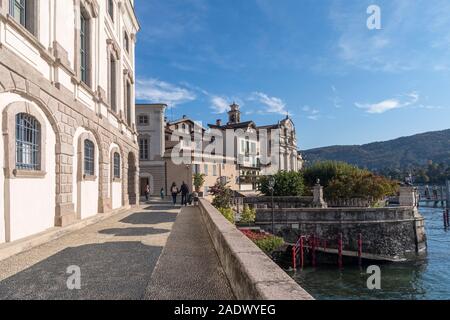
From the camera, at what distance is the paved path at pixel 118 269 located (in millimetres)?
4649

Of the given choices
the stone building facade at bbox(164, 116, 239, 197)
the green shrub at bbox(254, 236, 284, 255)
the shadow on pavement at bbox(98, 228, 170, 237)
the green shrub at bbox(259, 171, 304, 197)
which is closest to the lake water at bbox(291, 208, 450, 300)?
the green shrub at bbox(254, 236, 284, 255)

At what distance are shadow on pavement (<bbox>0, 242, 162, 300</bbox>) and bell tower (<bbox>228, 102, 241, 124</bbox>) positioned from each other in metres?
61.6

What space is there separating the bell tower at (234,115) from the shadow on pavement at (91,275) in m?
61.6

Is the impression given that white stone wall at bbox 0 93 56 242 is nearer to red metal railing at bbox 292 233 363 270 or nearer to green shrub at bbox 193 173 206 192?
red metal railing at bbox 292 233 363 270

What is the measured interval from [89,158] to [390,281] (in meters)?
18.0

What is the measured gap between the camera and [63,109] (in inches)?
399

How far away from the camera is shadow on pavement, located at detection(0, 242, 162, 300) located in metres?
4.59

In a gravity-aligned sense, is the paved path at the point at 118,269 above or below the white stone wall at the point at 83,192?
below

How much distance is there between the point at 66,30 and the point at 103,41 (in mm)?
4738

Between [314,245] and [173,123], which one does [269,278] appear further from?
[173,123]

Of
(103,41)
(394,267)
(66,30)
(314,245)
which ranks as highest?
(103,41)

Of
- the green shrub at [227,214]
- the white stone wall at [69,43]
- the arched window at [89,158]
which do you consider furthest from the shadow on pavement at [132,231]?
the green shrub at [227,214]

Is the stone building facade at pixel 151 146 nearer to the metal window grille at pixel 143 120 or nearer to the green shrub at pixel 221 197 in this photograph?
the metal window grille at pixel 143 120
